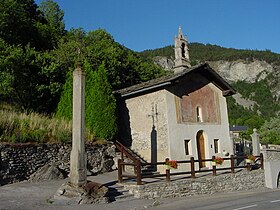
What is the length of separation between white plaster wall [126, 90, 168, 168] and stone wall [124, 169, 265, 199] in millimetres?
3358

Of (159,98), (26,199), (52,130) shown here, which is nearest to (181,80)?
(159,98)

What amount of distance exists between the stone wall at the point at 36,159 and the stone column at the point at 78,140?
3348mm

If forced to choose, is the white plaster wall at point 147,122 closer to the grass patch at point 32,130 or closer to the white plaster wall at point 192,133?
the white plaster wall at point 192,133

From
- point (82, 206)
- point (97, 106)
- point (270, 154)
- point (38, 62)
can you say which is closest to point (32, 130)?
point (97, 106)

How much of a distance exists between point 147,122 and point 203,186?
18.6 feet

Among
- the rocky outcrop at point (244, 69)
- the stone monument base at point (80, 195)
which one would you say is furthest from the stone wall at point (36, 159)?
the rocky outcrop at point (244, 69)

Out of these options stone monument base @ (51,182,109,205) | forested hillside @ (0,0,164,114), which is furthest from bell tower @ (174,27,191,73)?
stone monument base @ (51,182,109,205)

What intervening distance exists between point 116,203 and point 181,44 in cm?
1494

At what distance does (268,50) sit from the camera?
→ 485 feet

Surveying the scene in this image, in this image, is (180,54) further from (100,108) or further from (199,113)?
(100,108)

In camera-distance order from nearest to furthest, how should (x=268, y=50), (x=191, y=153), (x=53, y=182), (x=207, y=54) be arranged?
(x=53, y=182) < (x=191, y=153) < (x=207, y=54) < (x=268, y=50)

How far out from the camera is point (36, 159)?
1394 cm

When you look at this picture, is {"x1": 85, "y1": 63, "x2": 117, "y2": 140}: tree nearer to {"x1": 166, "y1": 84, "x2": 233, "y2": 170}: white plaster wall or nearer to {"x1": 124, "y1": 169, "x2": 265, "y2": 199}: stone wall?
{"x1": 166, "y1": 84, "x2": 233, "y2": 170}: white plaster wall

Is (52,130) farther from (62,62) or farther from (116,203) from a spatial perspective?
(62,62)
